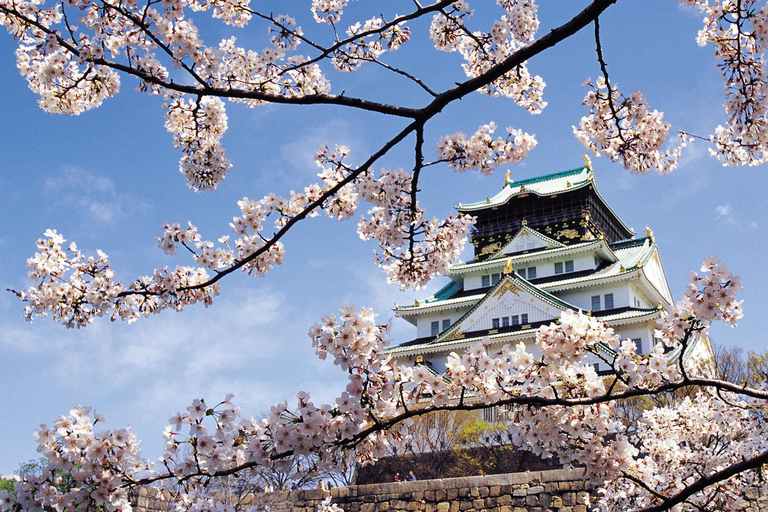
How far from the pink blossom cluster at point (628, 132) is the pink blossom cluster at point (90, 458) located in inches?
199

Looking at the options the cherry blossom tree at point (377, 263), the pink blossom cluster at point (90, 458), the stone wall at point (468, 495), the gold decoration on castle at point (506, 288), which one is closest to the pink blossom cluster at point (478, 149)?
the cherry blossom tree at point (377, 263)

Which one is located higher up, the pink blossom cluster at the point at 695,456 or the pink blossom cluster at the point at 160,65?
the pink blossom cluster at the point at 160,65

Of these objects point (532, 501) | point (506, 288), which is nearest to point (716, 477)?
point (532, 501)

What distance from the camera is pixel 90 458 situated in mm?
3969

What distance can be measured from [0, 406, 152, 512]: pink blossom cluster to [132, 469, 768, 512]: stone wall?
8.67m

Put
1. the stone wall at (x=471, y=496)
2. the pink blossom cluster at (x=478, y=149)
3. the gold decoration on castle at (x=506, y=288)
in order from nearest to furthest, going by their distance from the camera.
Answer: the pink blossom cluster at (x=478, y=149) → the stone wall at (x=471, y=496) → the gold decoration on castle at (x=506, y=288)

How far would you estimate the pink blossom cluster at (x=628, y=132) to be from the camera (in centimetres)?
648

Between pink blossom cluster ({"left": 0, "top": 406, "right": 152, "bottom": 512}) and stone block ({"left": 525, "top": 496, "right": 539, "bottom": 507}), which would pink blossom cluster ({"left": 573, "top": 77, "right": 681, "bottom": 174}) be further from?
stone block ({"left": 525, "top": 496, "right": 539, "bottom": 507})

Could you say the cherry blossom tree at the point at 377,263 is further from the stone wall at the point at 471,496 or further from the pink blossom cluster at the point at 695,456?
the stone wall at the point at 471,496

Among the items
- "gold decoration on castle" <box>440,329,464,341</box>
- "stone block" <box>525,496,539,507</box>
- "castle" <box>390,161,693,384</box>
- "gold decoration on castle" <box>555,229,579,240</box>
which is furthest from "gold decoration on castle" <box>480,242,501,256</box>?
"stone block" <box>525,496,539,507</box>

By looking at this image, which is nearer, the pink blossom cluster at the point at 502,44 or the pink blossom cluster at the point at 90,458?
the pink blossom cluster at the point at 90,458

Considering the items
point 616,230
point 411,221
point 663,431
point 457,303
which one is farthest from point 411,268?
point 616,230

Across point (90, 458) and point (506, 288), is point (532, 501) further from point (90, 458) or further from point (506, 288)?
point (506, 288)

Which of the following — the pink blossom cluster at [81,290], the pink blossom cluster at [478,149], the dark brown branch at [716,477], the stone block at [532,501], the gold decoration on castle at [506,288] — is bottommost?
the stone block at [532,501]
